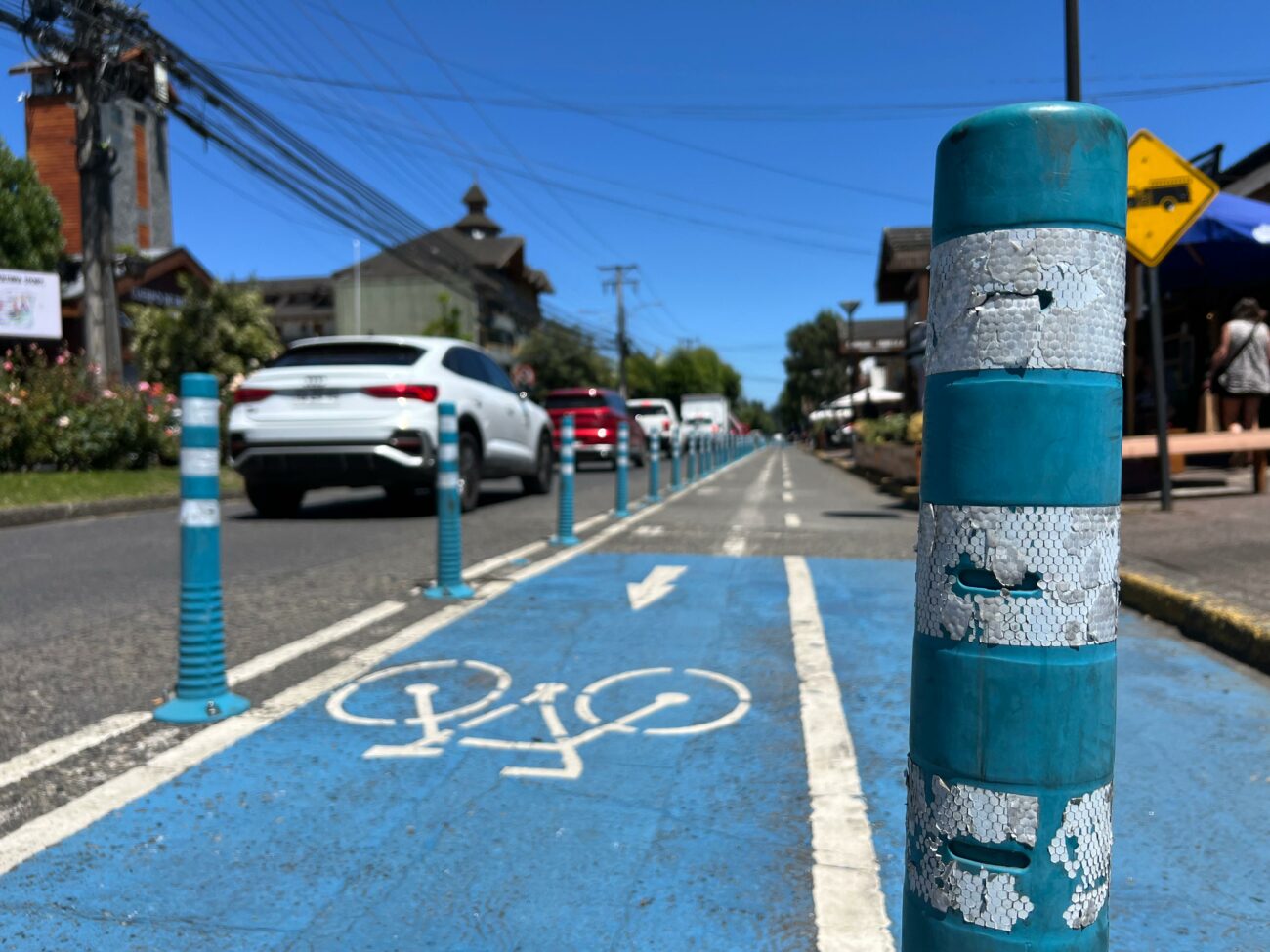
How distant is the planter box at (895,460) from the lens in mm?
13672

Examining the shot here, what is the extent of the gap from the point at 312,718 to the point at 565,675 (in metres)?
1.01

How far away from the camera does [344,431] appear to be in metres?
9.16

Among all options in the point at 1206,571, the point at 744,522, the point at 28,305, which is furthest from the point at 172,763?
the point at 28,305

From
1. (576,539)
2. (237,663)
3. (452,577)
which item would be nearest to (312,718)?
(237,663)

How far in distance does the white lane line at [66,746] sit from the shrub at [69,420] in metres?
11.5

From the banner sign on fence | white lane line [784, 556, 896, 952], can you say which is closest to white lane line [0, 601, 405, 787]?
white lane line [784, 556, 896, 952]

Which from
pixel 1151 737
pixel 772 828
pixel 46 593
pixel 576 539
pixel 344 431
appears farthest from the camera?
pixel 344 431

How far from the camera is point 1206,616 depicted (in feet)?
15.2

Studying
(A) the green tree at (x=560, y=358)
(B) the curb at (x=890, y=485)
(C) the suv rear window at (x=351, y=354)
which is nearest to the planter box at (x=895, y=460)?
(B) the curb at (x=890, y=485)

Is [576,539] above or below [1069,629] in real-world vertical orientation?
below

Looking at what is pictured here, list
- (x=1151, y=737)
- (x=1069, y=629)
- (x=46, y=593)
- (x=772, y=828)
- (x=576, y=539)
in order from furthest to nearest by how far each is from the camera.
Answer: (x=576, y=539)
(x=46, y=593)
(x=1151, y=737)
(x=772, y=828)
(x=1069, y=629)

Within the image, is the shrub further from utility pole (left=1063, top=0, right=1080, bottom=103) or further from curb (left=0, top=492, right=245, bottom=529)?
utility pole (left=1063, top=0, right=1080, bottom=103)

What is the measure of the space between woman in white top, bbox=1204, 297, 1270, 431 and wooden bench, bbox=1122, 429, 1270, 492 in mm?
555

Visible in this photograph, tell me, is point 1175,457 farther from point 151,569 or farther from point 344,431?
point 151,569
